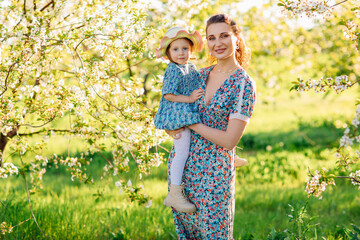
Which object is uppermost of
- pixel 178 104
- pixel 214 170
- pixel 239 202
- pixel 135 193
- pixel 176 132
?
Result: pixel 178 104

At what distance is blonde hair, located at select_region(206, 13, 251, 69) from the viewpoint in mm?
3002

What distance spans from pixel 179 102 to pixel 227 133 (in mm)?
458

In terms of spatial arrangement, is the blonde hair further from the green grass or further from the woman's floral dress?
the green grass

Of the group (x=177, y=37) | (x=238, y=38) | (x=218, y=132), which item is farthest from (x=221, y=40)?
(x=218, y=132)

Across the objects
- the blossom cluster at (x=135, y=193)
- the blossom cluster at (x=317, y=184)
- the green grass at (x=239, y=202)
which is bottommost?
the green grass at (x=239, y=202)

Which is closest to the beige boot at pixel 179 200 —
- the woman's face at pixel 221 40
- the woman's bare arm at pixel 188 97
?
the woman's bare arm at pixel 188 97

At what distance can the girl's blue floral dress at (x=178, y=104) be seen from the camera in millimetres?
2986

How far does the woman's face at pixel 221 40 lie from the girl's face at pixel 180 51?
221 millimetres

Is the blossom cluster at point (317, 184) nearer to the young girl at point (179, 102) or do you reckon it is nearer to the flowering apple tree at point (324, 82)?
the flowering apple tree at point (324, 82)

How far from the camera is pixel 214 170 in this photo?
3.03 meters

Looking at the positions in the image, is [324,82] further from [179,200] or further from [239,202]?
[239,202]

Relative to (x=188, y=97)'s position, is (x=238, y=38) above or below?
above

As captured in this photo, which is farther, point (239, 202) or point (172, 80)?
point (239, 202)

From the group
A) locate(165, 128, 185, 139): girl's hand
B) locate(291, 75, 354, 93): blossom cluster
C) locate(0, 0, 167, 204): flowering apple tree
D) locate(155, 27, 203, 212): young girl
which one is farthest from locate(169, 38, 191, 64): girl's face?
locate(291, 75, 354, 93): blossom cluster
